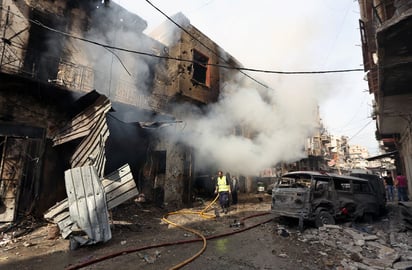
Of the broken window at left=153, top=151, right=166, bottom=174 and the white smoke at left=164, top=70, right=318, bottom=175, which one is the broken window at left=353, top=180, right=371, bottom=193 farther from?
the broken window at left=153, top=151, right=166, bottom=174

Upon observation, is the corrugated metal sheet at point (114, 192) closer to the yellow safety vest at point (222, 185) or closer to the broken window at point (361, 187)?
the yellow safety vest at point (222, 185)

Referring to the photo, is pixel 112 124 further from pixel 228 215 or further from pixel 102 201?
pixel 228 215

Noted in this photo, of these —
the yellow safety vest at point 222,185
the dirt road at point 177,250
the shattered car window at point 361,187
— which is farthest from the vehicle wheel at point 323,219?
the yellow safety vest at point 222,185

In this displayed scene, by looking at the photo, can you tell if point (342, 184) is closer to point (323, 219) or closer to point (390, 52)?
point (323, 219)

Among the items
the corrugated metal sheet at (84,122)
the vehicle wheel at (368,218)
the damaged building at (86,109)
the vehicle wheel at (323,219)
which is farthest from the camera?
the vehicle wheel at (368,218)

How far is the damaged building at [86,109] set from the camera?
23.5 feet

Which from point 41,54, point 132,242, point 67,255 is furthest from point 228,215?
point 41,54

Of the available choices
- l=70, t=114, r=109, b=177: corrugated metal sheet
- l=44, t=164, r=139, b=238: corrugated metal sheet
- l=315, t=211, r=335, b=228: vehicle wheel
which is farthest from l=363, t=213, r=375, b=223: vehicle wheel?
l=70, t=114, r=109, b=177: corrugated metal sheet

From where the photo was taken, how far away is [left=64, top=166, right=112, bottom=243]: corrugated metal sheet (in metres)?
5.85

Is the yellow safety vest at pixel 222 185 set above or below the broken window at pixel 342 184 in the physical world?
below

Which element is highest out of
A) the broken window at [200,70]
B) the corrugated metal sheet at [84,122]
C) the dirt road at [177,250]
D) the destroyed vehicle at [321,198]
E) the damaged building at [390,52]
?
the broken window at [200,70]

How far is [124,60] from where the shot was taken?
11.4 meters

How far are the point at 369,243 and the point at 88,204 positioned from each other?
692 centimetres

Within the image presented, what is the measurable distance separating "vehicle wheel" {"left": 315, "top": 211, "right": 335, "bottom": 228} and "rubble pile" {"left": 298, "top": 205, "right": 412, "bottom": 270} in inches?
6.7
